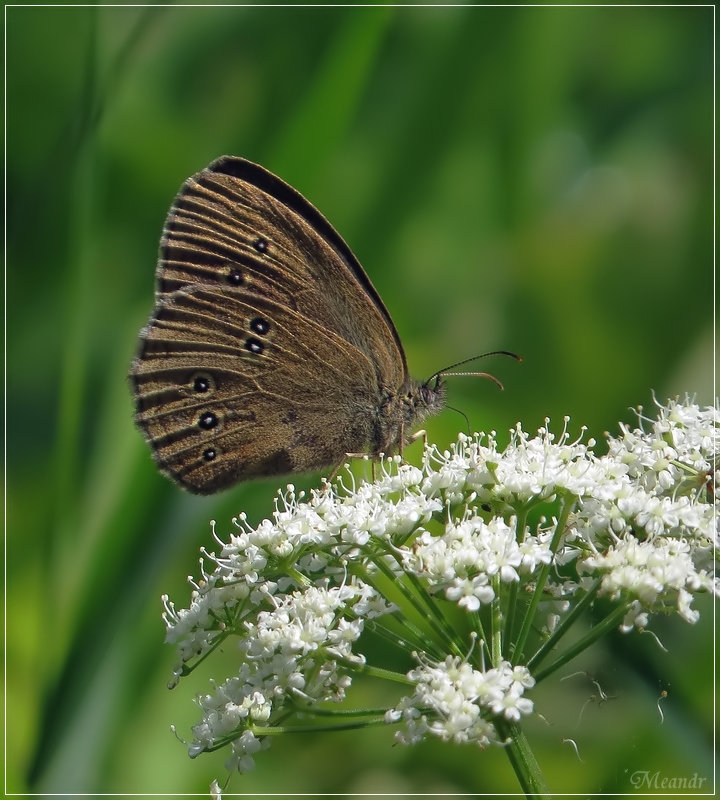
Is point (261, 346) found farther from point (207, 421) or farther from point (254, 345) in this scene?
point (207, 421)

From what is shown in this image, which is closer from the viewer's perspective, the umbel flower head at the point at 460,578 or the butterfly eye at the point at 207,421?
the umbel flower head at the point at 460,578

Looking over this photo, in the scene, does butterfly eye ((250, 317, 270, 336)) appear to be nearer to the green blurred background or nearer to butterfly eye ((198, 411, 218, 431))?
butterfly eye ((198, 411, 218, 431))

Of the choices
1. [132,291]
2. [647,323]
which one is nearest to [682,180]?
[647,323]

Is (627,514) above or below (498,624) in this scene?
above

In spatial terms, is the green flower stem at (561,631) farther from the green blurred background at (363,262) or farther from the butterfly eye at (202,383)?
the butterfly eye at (202,383)

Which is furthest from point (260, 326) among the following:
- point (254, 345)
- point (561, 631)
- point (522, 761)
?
point (522, 761)

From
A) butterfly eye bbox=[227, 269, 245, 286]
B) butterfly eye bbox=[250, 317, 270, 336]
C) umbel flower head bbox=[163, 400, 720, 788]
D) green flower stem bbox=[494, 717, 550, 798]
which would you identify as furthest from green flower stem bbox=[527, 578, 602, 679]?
butterfly eye bbox=[227, 269, 245, 286]

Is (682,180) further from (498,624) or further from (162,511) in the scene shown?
(498,624)

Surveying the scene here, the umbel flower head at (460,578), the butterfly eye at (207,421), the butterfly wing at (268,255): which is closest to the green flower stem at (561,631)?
the umbel flower head at (460,578)
